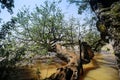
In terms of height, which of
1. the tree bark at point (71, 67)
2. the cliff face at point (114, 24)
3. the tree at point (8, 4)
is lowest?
the tree bark at point (71, 67)

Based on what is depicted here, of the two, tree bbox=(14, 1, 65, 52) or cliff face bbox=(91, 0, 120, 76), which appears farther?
tree bbox=(14, 1, 65, 52)

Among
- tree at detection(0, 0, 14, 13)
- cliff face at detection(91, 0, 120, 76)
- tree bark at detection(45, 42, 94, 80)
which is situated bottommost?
tree bark at detection(45, 42, 94, 80)

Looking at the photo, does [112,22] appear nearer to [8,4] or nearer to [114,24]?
[114,24]

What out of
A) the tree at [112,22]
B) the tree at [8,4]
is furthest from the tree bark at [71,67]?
the tree at [8,4]

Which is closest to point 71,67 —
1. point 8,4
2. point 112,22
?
point 112,22

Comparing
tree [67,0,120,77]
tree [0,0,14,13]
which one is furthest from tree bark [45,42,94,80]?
tree [0,0,14,13]

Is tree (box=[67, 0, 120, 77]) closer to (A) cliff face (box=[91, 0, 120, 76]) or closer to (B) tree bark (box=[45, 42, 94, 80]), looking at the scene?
(A) cliff face (box=[91, 0, 120, 76])

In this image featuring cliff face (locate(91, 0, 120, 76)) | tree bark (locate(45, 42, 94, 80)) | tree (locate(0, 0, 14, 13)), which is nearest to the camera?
cliff face (locate(91, 0, 120, 76))

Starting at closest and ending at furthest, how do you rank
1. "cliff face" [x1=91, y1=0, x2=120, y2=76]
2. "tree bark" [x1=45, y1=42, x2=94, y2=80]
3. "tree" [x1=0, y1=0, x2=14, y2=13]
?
"cliff face" [x1=91, y1=0, x2=120, y2=76], "tree bark" [x1=45, y1=42, x2=94, y2=80], "tree" [x1=0, y1=0, x2=14, y2=13]

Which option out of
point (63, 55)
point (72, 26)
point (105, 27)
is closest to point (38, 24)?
point (72, 26)

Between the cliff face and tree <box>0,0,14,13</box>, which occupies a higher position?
tree <box>0,0,14,13</box>

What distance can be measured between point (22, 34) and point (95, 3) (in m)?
8.98

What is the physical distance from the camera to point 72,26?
805 inches

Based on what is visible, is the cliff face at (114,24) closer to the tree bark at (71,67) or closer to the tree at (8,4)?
the tree bark at (71,67)
